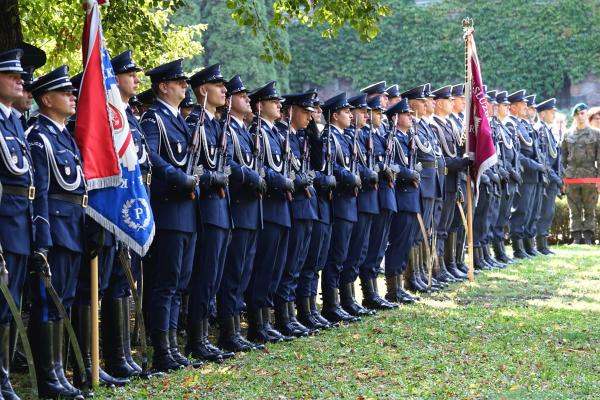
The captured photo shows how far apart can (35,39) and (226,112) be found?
4.79 meters

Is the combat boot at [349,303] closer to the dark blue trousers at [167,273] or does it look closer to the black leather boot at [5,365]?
the dark blue trousers at [167,273]

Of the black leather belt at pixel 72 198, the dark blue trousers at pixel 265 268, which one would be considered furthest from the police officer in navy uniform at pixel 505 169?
the black leather belt at pixel 72 198

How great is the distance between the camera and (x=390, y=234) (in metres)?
13.2

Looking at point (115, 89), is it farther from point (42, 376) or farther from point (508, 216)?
point (508, 216)

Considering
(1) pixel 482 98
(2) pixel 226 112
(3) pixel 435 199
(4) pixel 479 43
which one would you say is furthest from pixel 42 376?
(4) pixel 479 43

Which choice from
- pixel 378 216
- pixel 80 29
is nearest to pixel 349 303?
pixel 378 216

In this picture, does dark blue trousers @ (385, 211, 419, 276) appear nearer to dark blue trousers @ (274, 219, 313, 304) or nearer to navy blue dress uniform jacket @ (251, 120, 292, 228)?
dark blue trousers @ (274, 219, 313, 304)

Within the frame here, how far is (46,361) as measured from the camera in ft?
25.2

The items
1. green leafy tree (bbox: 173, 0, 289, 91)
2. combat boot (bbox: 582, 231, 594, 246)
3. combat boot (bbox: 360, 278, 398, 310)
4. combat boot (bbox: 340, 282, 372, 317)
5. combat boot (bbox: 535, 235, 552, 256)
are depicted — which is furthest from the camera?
green leafy tree (bbox: 173, 0, 289, 91)

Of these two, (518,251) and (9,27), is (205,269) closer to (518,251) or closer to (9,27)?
(9,27)

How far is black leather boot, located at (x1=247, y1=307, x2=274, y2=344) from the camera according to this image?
10273 millimetres

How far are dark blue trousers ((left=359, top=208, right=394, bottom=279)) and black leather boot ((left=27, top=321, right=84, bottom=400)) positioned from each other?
5224 mm

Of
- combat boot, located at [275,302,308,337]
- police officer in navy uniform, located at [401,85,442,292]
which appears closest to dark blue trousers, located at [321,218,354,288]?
combat boot, located at [275,302,308,337]

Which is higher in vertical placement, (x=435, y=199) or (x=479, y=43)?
(x=479, y=43)
